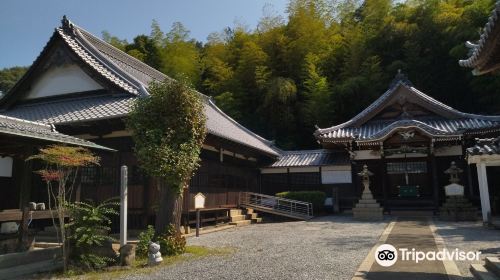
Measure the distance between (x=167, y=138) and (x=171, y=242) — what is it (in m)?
2.13

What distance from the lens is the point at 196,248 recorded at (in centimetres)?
835

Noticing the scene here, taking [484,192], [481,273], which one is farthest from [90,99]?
[484,192]

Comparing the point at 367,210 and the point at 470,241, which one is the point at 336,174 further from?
the point at 470,241

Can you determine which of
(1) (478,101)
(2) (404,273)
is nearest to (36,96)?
(2) (404,273)

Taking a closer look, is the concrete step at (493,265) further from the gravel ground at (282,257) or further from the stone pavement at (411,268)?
the gravel ground at (282,257)

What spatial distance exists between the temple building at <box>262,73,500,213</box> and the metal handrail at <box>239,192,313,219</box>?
2.43 meters

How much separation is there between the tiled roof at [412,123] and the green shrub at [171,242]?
1108 cm

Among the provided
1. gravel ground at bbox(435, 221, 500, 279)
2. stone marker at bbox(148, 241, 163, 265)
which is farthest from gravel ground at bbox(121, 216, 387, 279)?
gravel ground at bbox(435, 221, 500, 279)

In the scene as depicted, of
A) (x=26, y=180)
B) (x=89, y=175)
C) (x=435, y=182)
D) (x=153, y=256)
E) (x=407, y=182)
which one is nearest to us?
(x=153, y=256)

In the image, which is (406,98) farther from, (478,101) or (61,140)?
(61,140)

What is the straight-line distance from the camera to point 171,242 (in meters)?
7.67

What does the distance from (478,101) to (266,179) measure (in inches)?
496

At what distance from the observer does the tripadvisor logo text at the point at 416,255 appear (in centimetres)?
638

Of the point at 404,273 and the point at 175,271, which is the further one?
the point at 175,271
